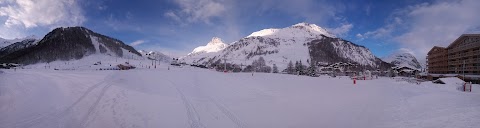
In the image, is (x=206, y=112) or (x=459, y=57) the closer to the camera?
(x=206, y=112)

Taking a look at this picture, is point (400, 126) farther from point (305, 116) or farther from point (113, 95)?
point (113, 95)

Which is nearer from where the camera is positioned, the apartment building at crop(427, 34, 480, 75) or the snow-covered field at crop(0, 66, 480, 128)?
the snow-covered field at crop(0, 66, 480, 128)

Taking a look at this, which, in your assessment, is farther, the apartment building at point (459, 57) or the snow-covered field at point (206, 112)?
the apartment building at point (459, 57)

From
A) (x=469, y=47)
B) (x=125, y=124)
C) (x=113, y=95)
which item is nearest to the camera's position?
(x=125, y=124)

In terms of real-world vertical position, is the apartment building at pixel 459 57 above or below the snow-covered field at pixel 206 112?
above

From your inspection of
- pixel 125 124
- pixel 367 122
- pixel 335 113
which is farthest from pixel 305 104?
pixel 125 124

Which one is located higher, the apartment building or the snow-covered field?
the apartment building

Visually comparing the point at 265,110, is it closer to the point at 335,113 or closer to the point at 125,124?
the point at 335,113

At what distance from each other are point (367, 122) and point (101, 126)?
39.1 ft

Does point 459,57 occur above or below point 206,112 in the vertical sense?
above

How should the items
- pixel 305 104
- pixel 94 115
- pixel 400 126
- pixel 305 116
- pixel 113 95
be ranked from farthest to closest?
pixel 113 95 → pixel 305 104 → pixel 305 116 → pixel 94 115 → pixel 400 126

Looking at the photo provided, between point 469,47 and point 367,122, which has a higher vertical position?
point 469,47

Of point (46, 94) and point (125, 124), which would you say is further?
point (46, 94)

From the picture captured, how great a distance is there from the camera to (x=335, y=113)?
1465cm
